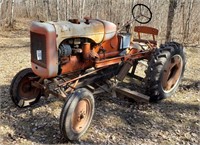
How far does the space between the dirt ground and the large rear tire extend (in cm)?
17

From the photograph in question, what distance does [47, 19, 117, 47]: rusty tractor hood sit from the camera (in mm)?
3447

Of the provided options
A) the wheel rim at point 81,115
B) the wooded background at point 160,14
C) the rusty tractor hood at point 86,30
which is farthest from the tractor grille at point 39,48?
the wooded background at point 160,14

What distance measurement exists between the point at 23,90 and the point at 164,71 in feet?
7.18

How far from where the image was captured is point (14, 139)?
132 inches

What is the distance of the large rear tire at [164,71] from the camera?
423 centimetres

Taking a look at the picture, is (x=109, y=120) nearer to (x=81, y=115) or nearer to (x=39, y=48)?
(x=81, y=115)

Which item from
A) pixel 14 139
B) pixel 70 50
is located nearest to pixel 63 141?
pixel 14 139

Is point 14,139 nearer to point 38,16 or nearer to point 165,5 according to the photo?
point 165,5

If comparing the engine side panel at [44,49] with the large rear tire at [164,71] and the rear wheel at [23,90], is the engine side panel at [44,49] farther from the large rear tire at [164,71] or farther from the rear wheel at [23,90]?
the large rear tire at [164,71]

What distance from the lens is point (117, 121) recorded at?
12.7 feet

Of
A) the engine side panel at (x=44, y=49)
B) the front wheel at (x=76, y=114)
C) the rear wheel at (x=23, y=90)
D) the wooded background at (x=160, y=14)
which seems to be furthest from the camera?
the wooded background at (x=160, y=14)

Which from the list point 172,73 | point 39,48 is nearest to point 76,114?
point 39,48

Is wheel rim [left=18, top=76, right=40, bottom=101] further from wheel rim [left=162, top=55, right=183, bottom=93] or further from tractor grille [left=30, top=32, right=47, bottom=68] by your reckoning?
wheel rim [left=162, top=55, right=183, bottom=93]

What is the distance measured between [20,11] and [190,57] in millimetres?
19222
